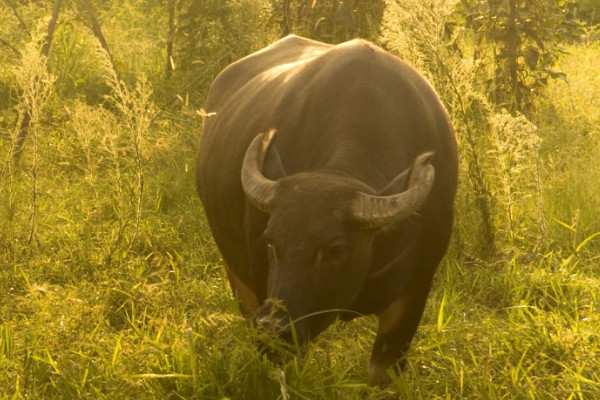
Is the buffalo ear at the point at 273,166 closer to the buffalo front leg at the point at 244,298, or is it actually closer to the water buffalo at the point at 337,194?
the water buffalo at the point at 337,194

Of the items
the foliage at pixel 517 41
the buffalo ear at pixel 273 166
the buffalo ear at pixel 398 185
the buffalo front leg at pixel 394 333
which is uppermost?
the buffalo ear at pixel 273 166

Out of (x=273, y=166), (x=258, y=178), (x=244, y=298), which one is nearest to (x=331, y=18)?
(x=244, y=298)

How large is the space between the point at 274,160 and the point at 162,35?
6.25 metres

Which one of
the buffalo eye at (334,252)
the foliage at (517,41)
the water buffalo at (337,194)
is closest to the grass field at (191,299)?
the water buffalo at (337,194)

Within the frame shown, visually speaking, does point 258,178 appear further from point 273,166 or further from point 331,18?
point 331,18

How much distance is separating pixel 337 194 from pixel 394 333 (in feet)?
3.29

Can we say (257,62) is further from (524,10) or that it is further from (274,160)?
(524,10)

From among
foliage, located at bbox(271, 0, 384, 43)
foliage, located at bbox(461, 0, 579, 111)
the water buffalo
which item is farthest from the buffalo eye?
foliage, located at bbox(271, 0, 384, 43)

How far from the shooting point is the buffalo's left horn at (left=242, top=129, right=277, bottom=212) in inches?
131

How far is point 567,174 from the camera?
238 inches

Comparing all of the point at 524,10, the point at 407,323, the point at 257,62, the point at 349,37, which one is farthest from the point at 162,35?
the point at 407,323

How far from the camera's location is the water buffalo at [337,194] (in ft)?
10.5

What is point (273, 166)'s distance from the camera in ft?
11.7

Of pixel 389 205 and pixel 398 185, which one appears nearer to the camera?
pixel 389 205
